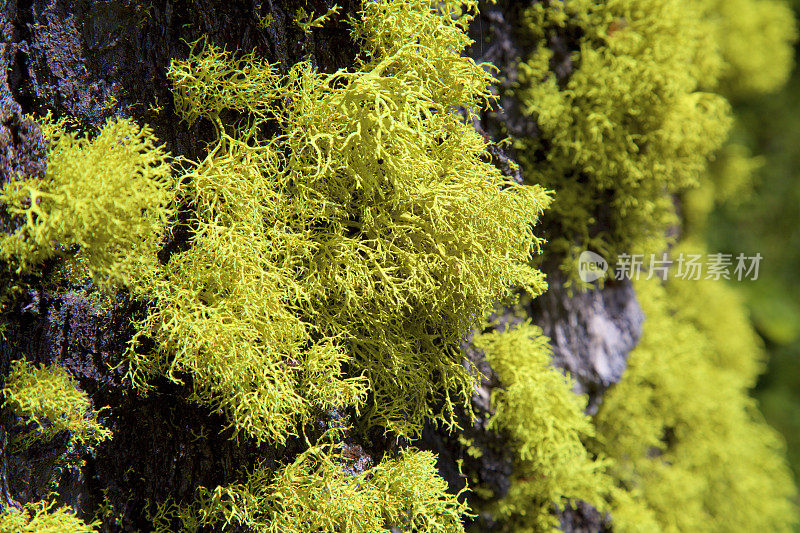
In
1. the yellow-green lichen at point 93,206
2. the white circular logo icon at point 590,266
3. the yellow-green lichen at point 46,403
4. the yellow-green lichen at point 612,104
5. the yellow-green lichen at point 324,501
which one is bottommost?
the yellow-green lichen at point 324,501

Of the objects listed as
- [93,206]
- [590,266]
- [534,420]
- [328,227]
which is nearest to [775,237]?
[590,266]

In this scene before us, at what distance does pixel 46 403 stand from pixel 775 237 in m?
4.22

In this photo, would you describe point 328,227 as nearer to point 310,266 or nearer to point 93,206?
point 310,266

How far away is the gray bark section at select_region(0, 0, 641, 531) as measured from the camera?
92 cm

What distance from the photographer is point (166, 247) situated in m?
0.97

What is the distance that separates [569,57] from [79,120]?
118 centimetres

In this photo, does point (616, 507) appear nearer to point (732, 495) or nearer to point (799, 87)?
point (732, 495)

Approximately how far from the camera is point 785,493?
7.95 feet

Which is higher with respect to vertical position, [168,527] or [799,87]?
[799,87]

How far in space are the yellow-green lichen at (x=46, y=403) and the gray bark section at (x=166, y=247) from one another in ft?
0.06

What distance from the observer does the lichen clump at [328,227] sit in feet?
2.98

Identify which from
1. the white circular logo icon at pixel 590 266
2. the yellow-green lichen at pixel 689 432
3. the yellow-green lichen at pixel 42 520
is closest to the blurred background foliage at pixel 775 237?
the yellow-green lichen at pixel 689 432

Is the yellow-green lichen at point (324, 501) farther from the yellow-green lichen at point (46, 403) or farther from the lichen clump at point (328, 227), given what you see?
the yellow-green lichen at point (46, 403)

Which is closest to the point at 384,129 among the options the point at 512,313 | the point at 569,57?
the point at 512,313
